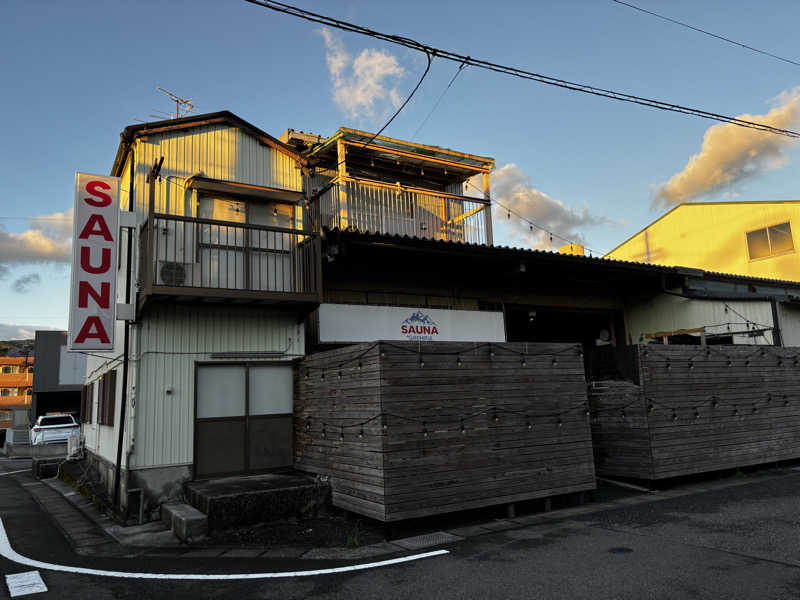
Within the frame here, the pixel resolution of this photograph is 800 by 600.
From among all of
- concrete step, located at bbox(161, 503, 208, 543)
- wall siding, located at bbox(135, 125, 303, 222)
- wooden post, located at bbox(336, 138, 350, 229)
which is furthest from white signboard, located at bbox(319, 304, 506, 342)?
concrete step, located at bbox(161, 503, 208, 543)

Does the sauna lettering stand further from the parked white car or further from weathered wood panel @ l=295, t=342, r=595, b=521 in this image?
the parked white car

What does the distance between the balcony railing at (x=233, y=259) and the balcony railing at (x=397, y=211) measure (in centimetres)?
153

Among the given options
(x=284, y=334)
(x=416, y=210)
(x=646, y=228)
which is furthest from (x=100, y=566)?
(x=646, y=228)

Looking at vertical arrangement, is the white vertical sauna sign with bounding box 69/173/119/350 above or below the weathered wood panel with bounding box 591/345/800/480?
above

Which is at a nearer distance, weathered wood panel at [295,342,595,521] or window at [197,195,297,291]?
weathered wood panel at [295,342,595,521]

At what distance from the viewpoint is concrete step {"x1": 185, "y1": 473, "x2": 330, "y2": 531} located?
7.00 meters

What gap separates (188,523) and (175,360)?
2.77 m

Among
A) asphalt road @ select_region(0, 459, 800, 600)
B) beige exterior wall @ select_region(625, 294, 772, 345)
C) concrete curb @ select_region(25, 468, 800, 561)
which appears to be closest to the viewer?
asphalt road @ select_region(0, 459, 800, 600)

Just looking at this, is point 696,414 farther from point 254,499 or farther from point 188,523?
point 188,523

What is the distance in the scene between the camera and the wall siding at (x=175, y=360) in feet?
27.3

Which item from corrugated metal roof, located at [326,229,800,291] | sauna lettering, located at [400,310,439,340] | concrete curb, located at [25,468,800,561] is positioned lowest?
concrete curb, located at [25,468,800,561]

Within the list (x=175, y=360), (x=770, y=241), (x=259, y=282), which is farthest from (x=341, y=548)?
(x=770, y=241)

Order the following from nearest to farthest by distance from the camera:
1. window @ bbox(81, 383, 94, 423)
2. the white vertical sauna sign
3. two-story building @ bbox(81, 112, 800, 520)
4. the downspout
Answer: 1. the white vertical sauna sign
2. the downspout
3. two-story building @ bbox(81, 112, 800, 520)
4. window @ bbox(81, 383, 94, 423)

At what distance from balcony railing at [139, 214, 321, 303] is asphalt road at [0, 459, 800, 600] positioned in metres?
3.93
